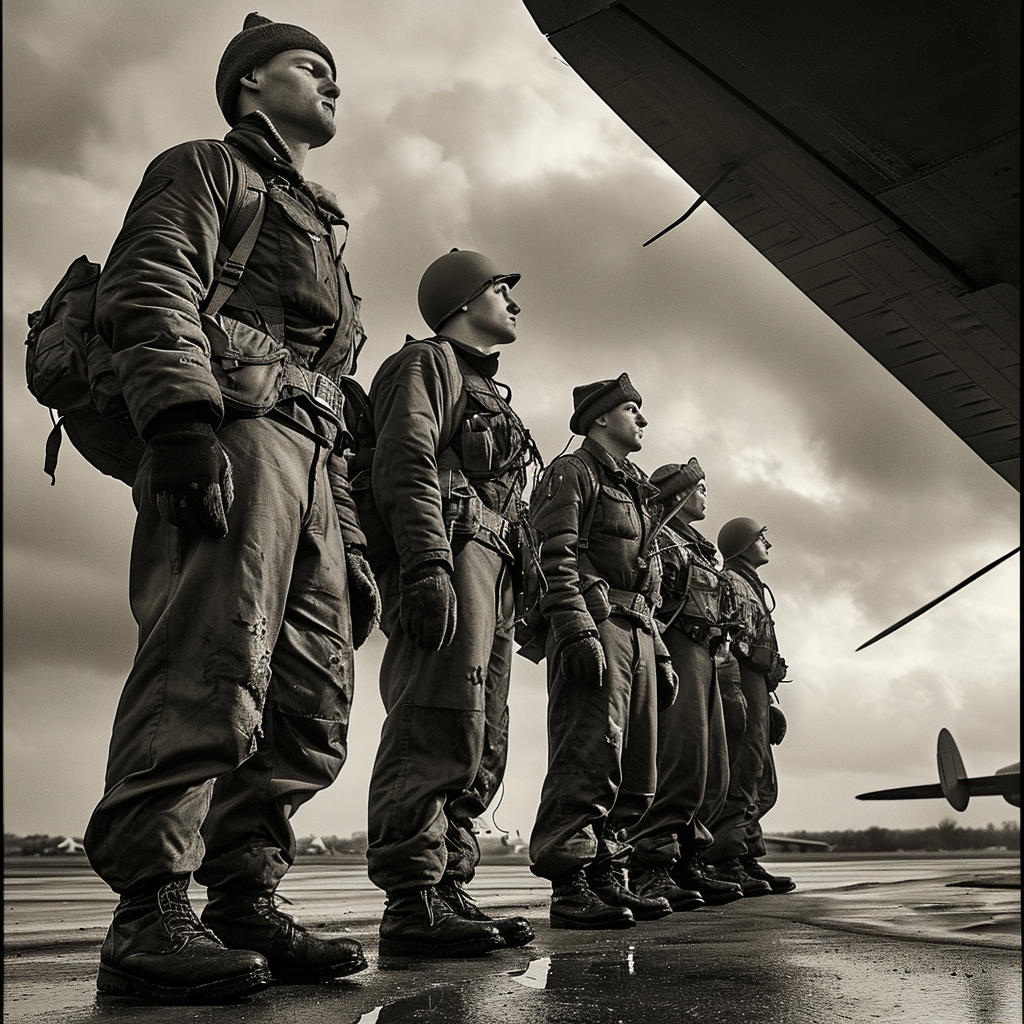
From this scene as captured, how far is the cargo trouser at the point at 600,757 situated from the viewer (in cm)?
433

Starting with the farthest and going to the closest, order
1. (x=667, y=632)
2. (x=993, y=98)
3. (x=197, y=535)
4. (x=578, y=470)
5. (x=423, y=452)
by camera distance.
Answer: (x=667, y=632) < (x=578, y=470) < (x=423, y=452) < (x=197, y=535) < (x=993, y=98)

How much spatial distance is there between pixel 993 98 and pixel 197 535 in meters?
1.77

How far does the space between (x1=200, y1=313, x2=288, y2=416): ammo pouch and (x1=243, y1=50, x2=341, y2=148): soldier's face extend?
0.67m

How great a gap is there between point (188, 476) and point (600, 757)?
2.58 metres

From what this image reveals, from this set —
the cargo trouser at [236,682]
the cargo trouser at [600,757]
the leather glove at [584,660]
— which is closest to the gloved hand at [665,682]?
the cargo trouser at [600,757]

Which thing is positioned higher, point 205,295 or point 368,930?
point 205,295

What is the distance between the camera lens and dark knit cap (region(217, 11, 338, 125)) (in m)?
3.03

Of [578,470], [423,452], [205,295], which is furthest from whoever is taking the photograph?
[578,470]

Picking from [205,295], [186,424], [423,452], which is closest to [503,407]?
[423,452]

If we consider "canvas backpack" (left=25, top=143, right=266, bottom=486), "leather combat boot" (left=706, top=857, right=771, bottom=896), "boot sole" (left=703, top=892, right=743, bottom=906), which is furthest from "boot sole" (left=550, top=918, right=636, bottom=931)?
"leather combat boot" (left=706, top=857, right=771, bottom=896)

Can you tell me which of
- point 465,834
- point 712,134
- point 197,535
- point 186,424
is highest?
point 712,134

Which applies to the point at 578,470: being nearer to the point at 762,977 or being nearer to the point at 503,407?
the point at 503,407

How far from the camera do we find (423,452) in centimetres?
347

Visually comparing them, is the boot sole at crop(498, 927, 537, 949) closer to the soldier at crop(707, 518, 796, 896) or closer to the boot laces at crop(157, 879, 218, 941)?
the boot laces at crop(157, 879, 218, 941)
